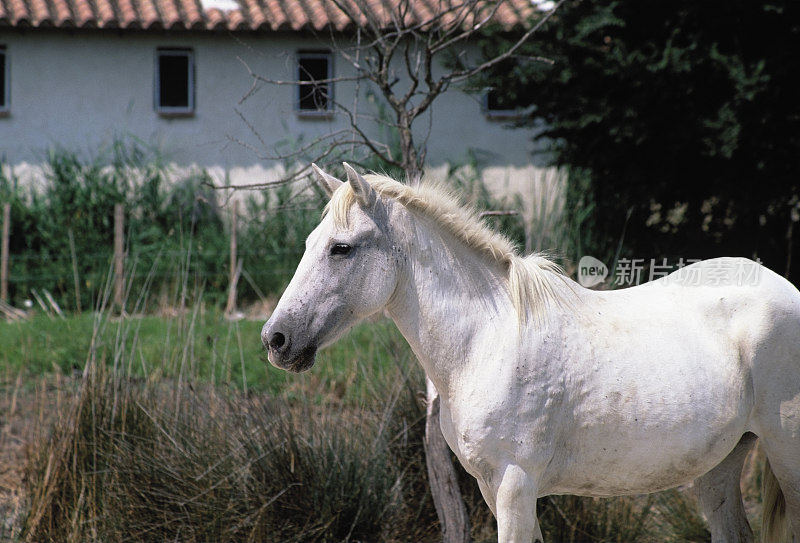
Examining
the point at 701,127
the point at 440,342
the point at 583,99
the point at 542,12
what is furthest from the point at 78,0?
the point at 440,342

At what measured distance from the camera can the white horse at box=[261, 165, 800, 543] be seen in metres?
2.51

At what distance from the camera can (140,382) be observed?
14.4 ft

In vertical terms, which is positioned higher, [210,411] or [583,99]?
[583,99]

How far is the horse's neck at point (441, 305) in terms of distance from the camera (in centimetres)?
263

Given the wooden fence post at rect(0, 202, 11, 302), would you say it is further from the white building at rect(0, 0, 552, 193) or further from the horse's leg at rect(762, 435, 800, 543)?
the horse's leg at rect(762, 435, 800, 543)

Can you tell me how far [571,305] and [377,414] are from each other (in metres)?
1.94

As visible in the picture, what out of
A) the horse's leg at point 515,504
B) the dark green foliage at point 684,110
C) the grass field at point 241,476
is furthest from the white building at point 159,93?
the horse's leg at point 515,504

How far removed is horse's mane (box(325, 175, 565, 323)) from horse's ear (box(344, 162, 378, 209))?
42 millimetres

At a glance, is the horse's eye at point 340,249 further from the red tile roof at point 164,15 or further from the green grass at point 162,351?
the red tile roof at point 164,15

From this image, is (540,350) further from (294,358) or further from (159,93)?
(159,93)

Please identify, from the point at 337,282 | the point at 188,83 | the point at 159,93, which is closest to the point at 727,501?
the point at 337,282

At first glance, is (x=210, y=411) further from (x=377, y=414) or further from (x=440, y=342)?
(x=440, y=342)

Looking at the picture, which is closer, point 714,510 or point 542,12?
point 714,510

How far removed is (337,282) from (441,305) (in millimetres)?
375
